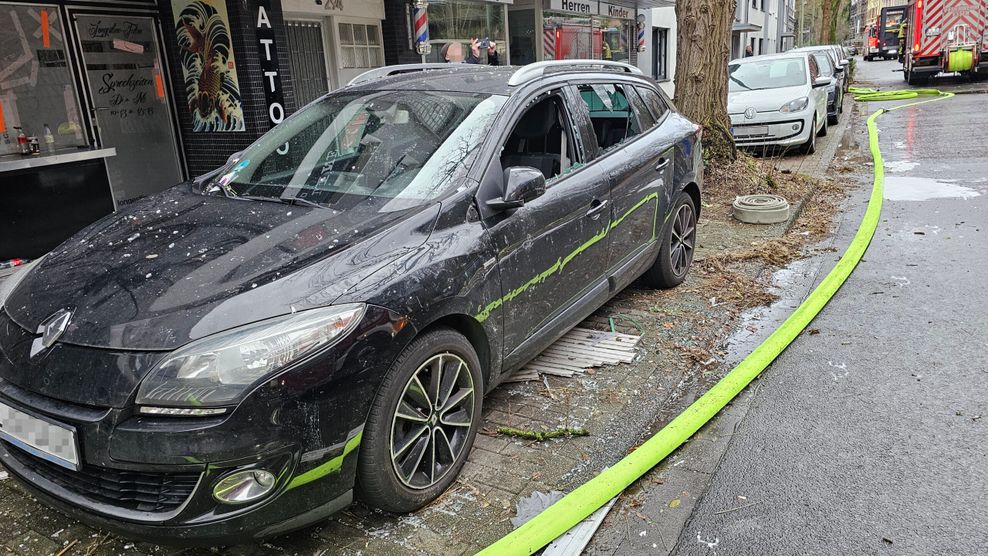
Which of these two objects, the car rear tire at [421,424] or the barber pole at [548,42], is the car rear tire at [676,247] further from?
the barber pole at [548,42]

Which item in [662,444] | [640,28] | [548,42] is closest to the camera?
[662,444]

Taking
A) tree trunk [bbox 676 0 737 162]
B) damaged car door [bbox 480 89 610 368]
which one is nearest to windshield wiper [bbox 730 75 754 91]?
tree trunk [bbox 676 0 737 162]

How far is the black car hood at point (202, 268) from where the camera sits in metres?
2.46

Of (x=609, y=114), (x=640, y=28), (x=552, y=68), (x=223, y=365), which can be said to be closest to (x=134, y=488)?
(x=223, y=365)

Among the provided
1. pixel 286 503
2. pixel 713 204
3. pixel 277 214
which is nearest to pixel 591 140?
pixel 277 214

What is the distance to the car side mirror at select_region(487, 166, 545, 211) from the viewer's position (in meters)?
3.29

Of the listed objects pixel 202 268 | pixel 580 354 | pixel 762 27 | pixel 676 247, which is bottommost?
pixel 580 354

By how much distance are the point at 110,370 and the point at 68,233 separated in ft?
19.7

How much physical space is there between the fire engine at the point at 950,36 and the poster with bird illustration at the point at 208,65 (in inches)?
910

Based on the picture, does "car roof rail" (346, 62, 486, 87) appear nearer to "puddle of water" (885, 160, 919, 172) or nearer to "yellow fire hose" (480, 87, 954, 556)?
"yellow fire hose" (480, 87, 954, 556)

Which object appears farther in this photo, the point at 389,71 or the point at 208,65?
the point at 208,65

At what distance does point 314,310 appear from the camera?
2502 millimetres

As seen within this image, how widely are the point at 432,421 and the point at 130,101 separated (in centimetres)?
728

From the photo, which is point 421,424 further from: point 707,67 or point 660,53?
point 660,53
